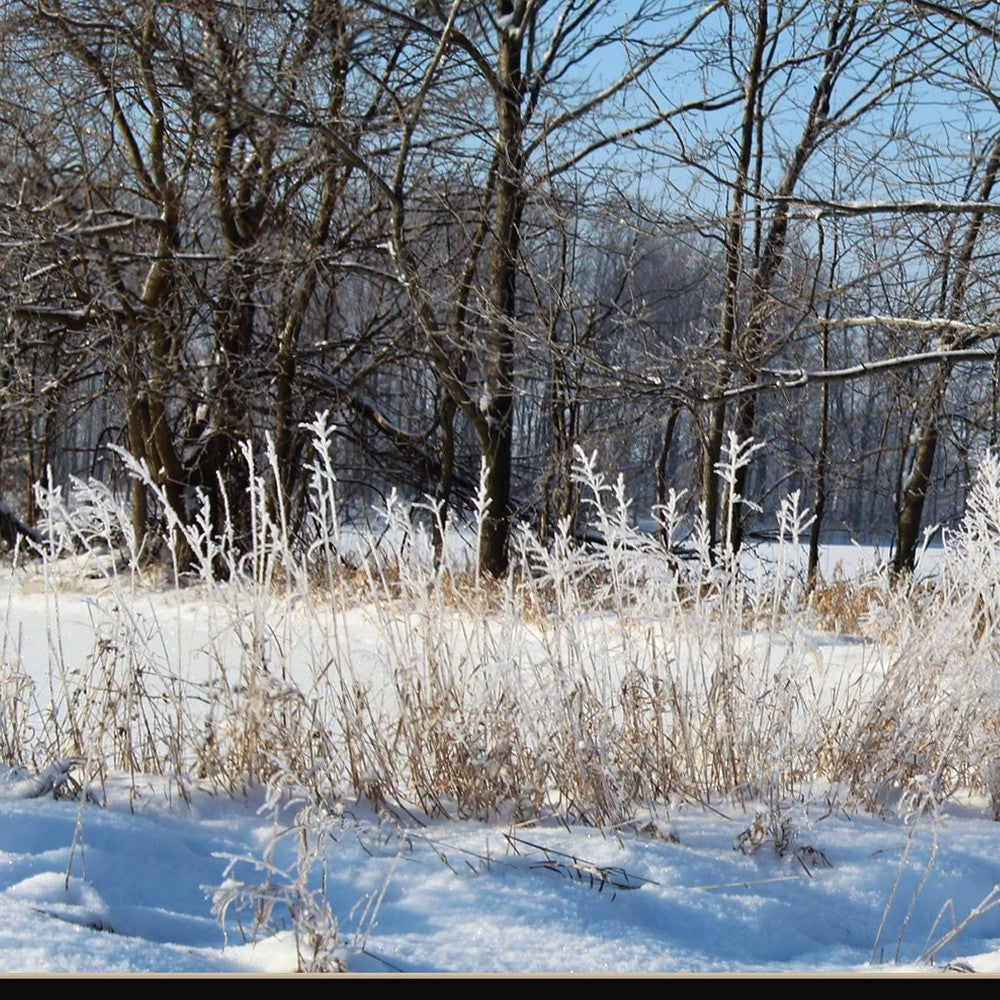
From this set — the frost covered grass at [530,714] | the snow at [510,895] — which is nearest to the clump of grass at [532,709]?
the frost covered grass at [530,714]

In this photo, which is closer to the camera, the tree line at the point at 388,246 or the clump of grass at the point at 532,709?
the clump of grass at the point at 532,709

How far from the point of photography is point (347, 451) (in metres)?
13.4

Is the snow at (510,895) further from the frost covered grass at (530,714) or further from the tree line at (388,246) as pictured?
the tree line at (388,246)

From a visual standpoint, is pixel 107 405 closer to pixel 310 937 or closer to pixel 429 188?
pixel 429 188

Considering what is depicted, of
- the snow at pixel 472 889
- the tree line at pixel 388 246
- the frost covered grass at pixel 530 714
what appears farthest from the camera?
the tree line at pixel 388 246

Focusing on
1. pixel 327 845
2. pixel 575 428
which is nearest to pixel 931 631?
pixel 327 845

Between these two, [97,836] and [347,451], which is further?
[347,451]

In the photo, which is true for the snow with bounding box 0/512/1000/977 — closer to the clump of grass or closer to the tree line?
the clump of grass

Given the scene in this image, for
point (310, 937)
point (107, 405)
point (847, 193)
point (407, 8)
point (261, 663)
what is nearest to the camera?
point (310, 937)

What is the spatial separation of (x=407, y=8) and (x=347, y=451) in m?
5.61

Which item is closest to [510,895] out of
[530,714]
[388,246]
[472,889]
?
[472,889]

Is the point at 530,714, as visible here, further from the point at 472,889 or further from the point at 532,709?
the point at 472,889

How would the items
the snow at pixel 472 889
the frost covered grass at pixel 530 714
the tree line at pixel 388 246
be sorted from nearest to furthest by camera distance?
the snow at pixel 472 889, the frost covered grass at pixel 530 714, the tree line at pixel 388 246

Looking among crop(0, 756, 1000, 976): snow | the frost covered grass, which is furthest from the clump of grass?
crop(0, 756, 1000, 976): snow
